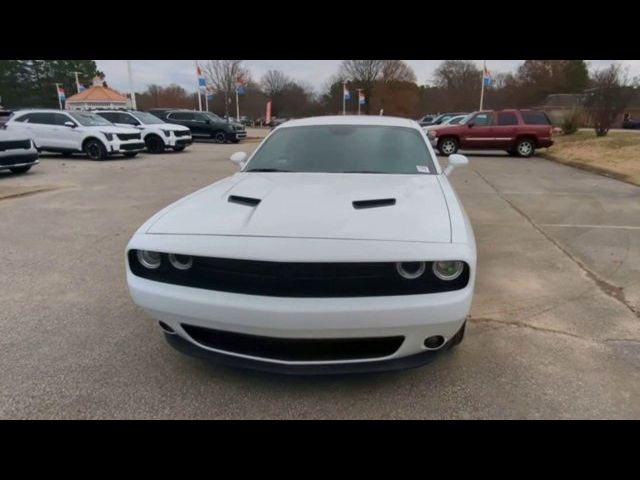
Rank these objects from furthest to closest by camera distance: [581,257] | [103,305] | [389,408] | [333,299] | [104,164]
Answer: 1. [104,164]
2. [581,257]
3. [103,305]
4. [389,408]
5. [333,299]

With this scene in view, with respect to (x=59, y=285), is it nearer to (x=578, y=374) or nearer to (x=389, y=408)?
(x=389, y=408)

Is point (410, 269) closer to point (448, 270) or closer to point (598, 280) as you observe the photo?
point (448, 270)

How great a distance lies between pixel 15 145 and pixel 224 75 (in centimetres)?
3647

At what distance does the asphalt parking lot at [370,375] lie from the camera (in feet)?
8.02

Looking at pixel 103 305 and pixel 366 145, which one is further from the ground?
pixel 366 145

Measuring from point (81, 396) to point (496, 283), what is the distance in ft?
11.7

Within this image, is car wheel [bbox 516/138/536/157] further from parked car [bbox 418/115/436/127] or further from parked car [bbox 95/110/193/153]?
parked car [bbox 95/110/193/153]

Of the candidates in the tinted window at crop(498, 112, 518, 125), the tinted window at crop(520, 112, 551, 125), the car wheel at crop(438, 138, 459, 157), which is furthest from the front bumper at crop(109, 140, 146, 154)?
the tinted window at crop(520, 112, 551, 125)

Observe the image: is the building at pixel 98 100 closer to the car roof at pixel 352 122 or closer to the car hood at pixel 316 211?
the car roof at pixel 352 122

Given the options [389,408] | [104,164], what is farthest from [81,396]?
[104,164]

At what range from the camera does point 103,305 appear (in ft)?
12.4

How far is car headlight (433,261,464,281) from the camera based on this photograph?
7.46 feet

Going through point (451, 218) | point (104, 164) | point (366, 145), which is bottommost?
point (104, 164)


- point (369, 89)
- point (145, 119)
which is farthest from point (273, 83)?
point (145, 119)
